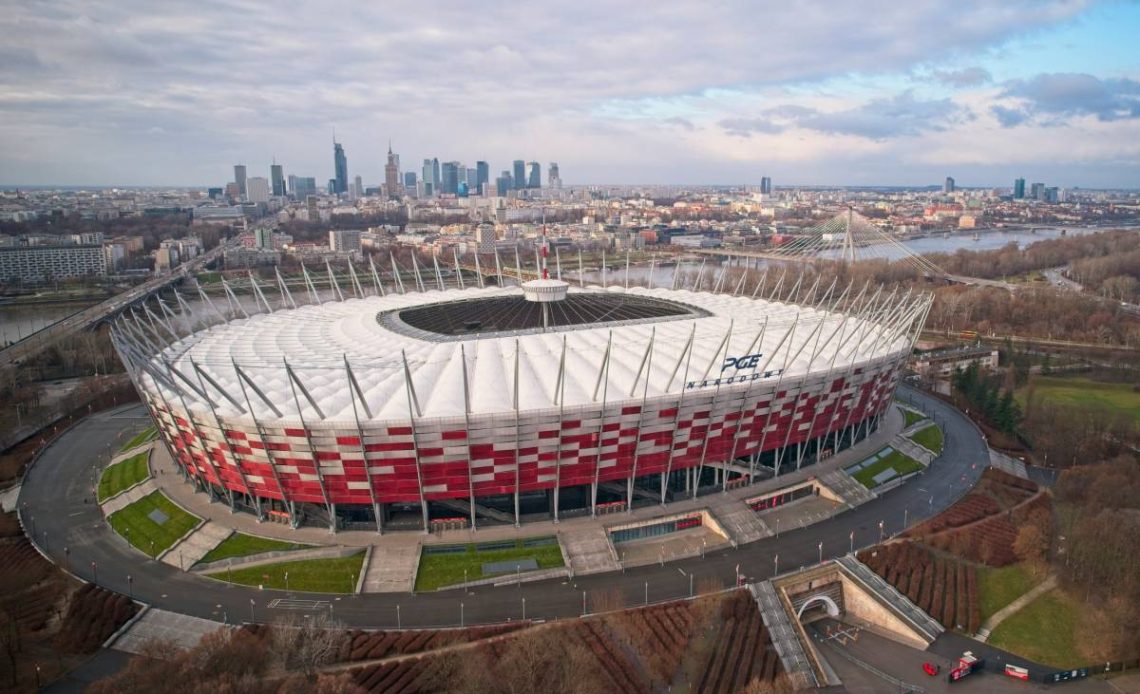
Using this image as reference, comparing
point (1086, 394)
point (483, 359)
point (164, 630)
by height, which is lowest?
point (164, 630)

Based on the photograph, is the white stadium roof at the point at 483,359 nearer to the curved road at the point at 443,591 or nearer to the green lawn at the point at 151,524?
the green lawn at the point at 151,524

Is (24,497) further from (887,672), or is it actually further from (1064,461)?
(1064,461)

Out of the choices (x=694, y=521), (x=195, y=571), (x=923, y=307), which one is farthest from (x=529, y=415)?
(x=923, y=307)

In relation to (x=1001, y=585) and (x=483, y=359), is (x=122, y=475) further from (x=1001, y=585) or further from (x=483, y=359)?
(x=1001, y=585)

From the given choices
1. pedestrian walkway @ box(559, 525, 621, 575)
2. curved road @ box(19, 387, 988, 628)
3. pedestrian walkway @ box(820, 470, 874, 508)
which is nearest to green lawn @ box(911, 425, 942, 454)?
curved road @ box(19, 387, 988, 628)

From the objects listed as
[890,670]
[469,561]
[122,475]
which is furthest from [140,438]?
[890,670]

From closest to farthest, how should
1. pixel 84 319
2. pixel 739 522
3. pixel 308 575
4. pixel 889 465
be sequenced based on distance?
pixel 308 575 → pixel 739 522 → pixel 889 465 → pixel 84 319

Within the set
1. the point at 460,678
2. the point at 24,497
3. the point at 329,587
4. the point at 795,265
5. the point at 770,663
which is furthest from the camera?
the point at 795,265
